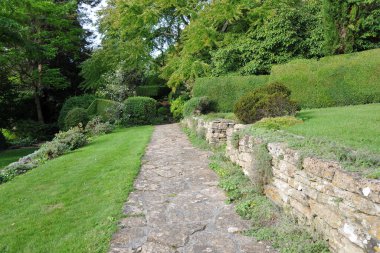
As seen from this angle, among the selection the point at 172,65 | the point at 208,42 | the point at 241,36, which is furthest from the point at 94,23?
the point at 241,36

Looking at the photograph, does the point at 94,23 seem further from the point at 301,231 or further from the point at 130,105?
the point at 301,231

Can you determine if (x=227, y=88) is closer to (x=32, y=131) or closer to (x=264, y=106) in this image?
(x=264, y=106)

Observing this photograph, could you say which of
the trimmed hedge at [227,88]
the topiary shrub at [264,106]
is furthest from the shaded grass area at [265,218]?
the trimmed hedge at [227,88]

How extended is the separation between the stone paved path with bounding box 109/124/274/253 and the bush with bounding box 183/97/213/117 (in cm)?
654

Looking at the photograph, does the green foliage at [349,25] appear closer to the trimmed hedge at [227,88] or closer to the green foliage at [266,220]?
the trimmed hedge at [227,88]

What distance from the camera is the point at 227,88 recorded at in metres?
13.8

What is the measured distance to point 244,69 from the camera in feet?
→ 49.3

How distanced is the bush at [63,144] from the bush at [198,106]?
184 inches

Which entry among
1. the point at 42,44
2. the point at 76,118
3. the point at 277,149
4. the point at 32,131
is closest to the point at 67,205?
the point at 277,149

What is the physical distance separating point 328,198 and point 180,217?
1.99m

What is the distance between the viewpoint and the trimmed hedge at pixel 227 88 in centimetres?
1342

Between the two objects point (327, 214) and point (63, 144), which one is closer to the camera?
point (327, 214)

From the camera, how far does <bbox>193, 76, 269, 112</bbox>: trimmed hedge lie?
13422 millimetres

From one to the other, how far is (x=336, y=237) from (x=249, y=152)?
2.62 m
